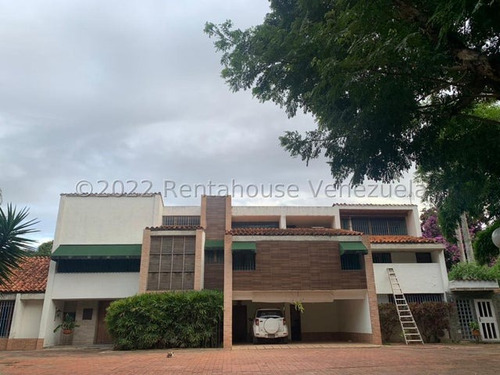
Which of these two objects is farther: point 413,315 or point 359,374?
point 413,315

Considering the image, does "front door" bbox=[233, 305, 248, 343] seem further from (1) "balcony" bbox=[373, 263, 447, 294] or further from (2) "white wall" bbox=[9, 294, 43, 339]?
(2) "white wall" bbox=[9, 294, 43, 339]

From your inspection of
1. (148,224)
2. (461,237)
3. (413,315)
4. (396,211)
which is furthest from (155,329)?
(461,237)

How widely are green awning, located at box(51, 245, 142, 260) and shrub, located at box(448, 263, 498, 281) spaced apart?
1720 centimetres

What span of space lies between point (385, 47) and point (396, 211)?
22.5 metres

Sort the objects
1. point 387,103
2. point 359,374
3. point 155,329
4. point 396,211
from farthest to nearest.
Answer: point 396,211
point 155,329
point 359,374
point 387,103

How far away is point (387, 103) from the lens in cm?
799

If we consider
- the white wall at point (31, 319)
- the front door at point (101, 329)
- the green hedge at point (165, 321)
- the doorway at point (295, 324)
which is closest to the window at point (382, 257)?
the doorway at point (295, 324)

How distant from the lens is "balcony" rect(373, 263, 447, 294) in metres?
21.1

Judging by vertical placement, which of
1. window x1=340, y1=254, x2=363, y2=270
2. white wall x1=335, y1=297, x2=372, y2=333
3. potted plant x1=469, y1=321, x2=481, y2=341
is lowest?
potted plant x1=469, y1=321, x2=481, y2=341

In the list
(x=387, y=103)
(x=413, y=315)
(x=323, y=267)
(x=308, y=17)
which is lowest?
(x=413, y=315)

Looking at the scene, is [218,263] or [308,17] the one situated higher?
[308,17]

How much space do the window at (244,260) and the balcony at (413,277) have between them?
7085 mm

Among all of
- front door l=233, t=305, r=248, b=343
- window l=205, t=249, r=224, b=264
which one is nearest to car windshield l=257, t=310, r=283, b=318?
front door l=233, t=305, r=248, b=343

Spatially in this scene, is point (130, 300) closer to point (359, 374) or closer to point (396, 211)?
point (359, 374)
